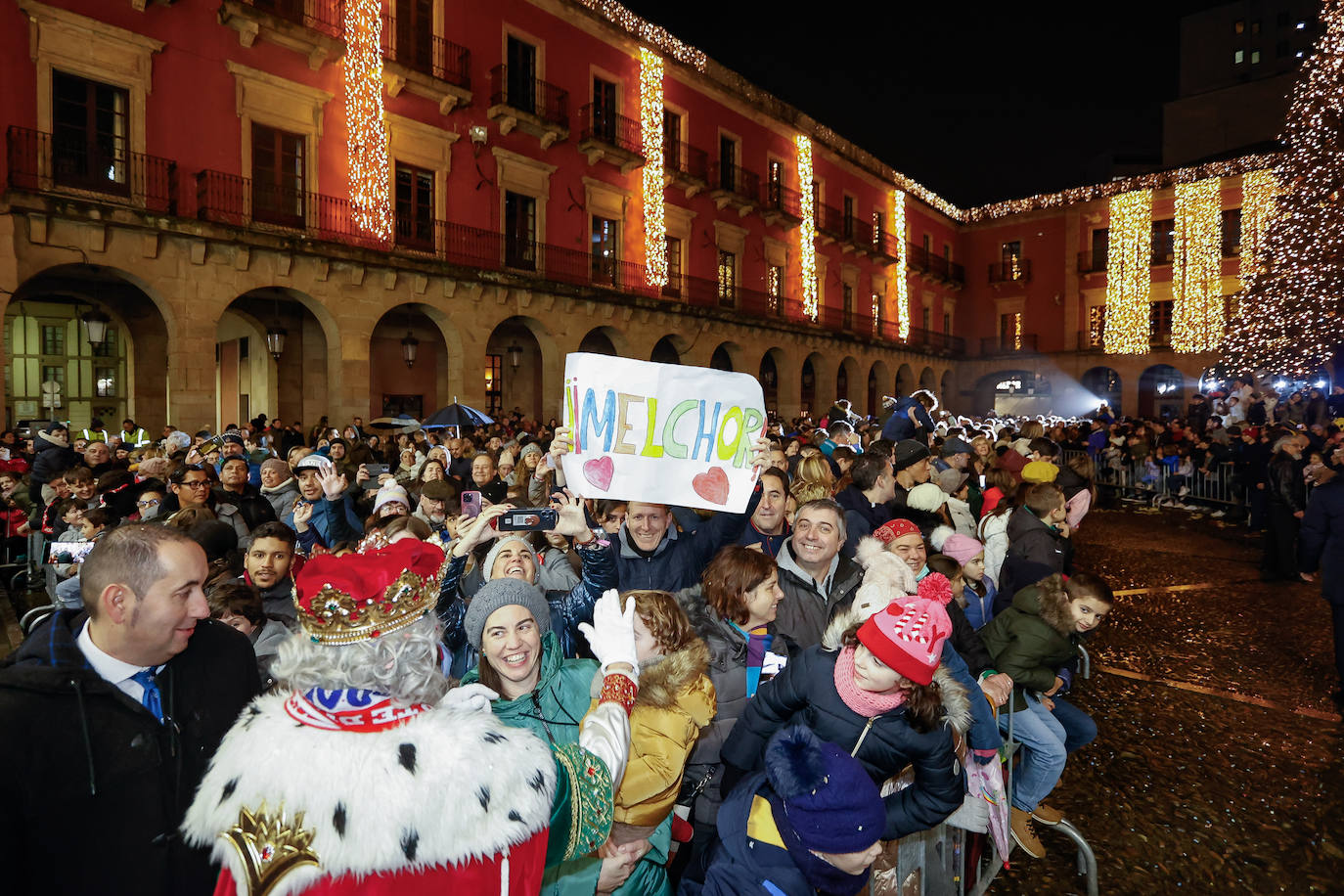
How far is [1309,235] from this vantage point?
722 inches

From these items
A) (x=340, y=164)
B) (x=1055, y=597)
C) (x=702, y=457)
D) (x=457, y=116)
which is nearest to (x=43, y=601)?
(x=702, y=457)

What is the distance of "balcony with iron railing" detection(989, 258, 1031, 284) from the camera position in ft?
128

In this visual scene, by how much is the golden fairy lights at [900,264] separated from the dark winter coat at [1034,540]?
31.9 m

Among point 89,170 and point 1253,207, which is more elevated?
point 1253,207

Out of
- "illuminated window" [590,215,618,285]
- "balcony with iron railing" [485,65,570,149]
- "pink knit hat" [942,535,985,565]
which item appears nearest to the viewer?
"pink knit hat" [942,535,985,565]

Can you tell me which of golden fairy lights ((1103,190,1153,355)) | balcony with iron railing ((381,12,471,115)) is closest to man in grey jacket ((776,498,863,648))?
balcony with iron railing ((381,12,471,115))

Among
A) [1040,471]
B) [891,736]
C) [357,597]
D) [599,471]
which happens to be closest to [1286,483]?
[1040,471]

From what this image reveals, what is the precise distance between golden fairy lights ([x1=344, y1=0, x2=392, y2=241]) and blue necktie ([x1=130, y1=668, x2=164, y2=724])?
15770 mm

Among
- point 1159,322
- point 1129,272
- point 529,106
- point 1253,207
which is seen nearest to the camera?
point 529,106

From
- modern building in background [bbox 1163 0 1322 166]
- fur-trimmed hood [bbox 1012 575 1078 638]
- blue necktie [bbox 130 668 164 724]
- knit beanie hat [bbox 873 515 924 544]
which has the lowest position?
fur-trimmed hood [bbox 1012 575 1078 638]

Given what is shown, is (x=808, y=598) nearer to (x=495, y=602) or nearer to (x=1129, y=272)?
(x=495, y=602)

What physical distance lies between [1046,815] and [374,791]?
12.0ft

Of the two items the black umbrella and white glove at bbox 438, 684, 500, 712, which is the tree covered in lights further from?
white glove at bbox 438, 684, 500, 712

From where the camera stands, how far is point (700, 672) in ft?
8.57
